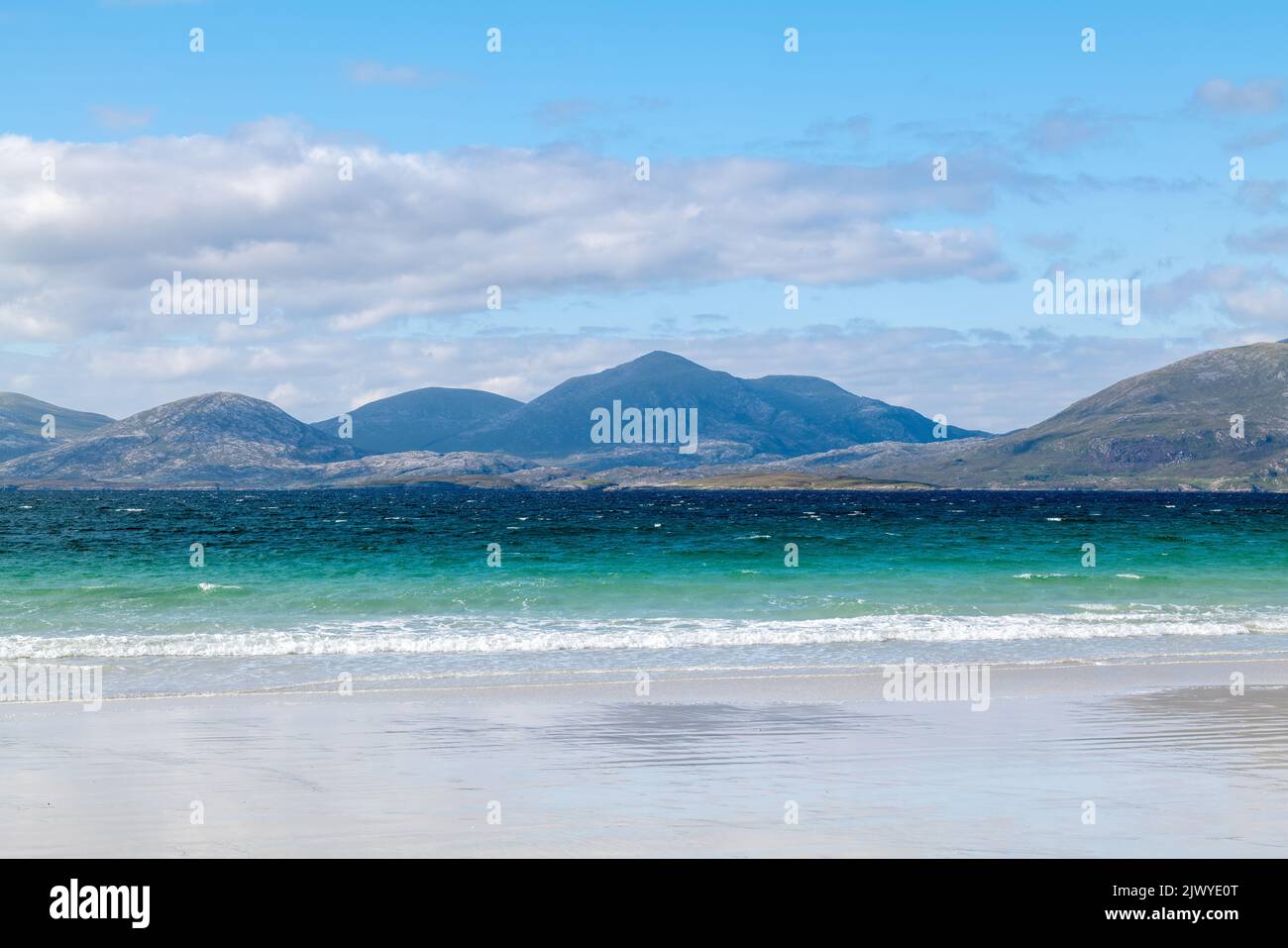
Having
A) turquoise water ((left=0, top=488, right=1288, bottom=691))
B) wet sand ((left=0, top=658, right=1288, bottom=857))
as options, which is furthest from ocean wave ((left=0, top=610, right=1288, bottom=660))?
wet sand ((left=0, top=658, right=1288, bottom=857))

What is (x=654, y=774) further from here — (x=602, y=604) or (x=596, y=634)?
(x=602, y=604)

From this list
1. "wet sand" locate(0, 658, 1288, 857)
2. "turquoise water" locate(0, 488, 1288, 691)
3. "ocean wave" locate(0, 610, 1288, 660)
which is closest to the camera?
"wet sand" locate(0, 658, 1288, 857)

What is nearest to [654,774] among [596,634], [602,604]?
[596,634]

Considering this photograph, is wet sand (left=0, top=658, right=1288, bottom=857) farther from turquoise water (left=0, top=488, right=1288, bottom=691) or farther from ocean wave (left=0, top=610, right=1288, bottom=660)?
ocean wave (left=0, top=610, right=1288, bottom=660)

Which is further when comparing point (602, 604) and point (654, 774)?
point (602, 604)

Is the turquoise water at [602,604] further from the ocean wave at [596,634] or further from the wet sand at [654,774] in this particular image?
the wet sand at [654,774]

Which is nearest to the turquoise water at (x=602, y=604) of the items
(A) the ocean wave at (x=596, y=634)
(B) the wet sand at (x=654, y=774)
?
(A) the ocean wave at (x=596, y=634)
